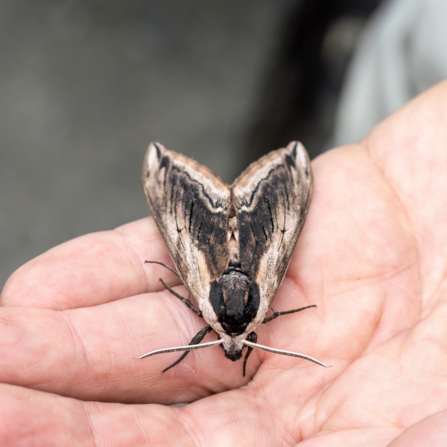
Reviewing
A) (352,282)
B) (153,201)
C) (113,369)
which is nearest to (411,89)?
(352,282)

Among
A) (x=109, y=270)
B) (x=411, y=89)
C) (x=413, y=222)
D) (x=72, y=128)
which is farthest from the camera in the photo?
(x=72, y=128)

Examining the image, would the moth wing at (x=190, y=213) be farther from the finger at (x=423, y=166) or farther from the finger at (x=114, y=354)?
the finger at (x=423, y=166)

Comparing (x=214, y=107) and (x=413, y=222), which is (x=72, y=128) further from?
(x=413, y=222)

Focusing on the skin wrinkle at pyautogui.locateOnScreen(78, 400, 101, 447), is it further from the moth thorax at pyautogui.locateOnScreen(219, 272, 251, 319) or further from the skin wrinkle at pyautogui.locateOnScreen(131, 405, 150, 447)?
the moth thorax at pyautogui.locateOnScreen(219, 272, 251, 319)

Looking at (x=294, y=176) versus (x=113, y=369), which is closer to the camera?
(x=113, y=369)

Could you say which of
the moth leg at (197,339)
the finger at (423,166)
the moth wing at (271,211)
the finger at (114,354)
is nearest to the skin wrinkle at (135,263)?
the finger at (114,354)

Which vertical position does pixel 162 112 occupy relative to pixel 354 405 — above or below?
above
